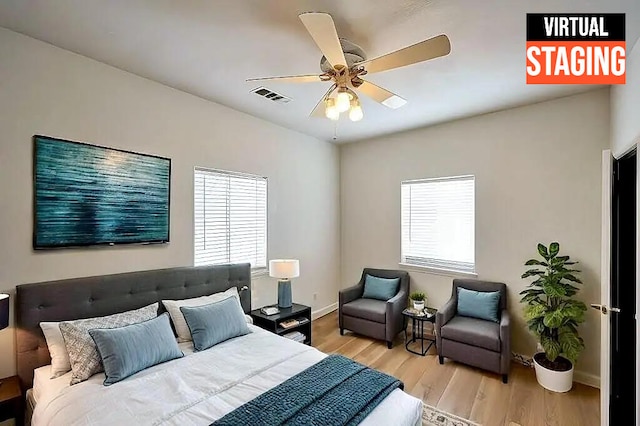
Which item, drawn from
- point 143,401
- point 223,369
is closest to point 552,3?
point 223,369

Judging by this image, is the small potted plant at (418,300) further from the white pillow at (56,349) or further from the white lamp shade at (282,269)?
the white pillow at (56,349)

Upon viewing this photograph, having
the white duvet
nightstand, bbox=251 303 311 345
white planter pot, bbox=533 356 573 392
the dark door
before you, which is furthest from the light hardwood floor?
the white duvet

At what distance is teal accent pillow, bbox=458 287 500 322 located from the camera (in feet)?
11.3

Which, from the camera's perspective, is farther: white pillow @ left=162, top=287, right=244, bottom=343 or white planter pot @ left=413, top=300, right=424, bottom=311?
white planter pot @ left=413, top=300, right=424, bottom=311

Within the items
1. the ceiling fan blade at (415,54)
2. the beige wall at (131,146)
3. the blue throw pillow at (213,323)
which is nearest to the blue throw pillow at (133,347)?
→ the blue throw pillow at (213,323)

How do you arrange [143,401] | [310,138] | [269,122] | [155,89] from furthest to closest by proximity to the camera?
[310,138]
[269,122]
[155,89]
[143,401]

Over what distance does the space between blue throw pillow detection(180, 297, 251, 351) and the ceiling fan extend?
6.28 feet

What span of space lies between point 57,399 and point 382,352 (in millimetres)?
3056

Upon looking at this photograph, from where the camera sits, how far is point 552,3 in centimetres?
180

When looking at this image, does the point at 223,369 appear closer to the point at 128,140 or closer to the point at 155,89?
the point at 128,140

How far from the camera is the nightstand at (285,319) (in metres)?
3.30

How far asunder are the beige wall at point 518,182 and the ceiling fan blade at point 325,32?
2.69m

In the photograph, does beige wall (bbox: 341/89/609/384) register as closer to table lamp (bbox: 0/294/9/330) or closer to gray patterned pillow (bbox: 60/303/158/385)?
gray patterned pillow (bbox: 60/303/158/385)

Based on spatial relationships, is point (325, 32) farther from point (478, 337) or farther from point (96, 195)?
point (478, 337)
